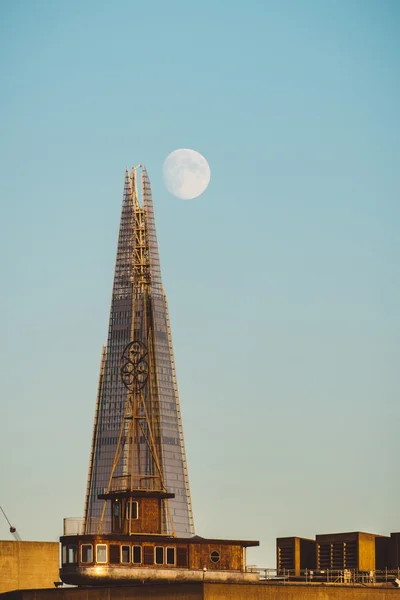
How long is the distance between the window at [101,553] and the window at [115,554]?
536mm

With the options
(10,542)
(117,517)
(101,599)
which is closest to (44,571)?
(10,542)

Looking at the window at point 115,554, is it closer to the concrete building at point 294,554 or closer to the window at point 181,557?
the window at point 181,557

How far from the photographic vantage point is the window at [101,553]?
356ft

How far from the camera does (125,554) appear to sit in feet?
360

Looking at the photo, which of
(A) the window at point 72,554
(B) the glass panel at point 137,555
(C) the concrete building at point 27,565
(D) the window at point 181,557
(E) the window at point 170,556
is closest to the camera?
(A) the window at point 72,554

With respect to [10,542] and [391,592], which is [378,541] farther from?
[10,542]

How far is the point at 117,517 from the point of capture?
379 feet

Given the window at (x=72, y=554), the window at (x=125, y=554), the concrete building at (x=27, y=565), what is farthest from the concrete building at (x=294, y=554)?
the window at (x=72, y=554)

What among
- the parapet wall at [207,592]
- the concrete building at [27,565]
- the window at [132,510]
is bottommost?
the parapet wall at [207,592]

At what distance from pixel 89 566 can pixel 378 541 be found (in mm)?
29025

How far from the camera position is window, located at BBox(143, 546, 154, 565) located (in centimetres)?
11024

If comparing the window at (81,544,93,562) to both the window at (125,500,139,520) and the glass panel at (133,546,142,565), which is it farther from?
the window at (125,500,139,520)

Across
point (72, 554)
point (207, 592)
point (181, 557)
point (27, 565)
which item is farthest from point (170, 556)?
point (27, 565)

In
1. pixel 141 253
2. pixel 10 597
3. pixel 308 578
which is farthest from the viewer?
pixel 141 253
